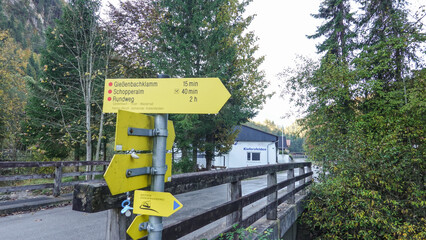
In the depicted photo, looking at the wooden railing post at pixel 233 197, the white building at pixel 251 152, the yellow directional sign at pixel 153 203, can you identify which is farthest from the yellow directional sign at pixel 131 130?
the white building at pixel 251 152

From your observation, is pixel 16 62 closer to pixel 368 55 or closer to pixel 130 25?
pixel 130 25

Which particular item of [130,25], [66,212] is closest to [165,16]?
[130,25]

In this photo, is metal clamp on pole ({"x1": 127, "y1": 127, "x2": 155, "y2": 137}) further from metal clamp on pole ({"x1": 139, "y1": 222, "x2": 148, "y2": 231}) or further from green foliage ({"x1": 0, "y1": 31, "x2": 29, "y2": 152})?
green foliage ({"x1": 0, "y1": 31, "x2": 29, "y2": 152})

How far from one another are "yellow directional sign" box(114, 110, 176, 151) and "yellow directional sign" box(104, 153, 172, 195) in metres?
0.06

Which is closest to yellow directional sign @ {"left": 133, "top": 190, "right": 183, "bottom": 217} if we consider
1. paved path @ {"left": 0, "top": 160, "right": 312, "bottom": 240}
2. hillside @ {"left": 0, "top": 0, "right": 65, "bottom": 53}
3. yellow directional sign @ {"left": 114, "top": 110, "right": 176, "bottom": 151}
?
yellow directional sign @ {"left": 114, "top": 110, "right": 176, "bottom": 151}

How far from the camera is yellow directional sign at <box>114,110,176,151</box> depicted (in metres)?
1.33

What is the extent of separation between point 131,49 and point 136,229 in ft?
46.3

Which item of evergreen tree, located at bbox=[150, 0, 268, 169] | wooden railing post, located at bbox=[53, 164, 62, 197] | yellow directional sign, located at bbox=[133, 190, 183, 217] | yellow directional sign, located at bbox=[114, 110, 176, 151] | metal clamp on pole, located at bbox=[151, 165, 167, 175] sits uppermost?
evergreen tree, located at bbox=[150, 0, 268, 169]

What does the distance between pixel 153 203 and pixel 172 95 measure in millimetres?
658

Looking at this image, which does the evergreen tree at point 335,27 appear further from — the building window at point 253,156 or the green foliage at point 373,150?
the building window at point 253,156

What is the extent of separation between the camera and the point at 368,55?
8555 mm

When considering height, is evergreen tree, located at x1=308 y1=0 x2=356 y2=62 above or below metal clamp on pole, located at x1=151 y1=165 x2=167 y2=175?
above

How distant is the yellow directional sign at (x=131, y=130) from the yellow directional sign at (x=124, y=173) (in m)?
0.06

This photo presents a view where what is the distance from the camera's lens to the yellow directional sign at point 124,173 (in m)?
1.28
